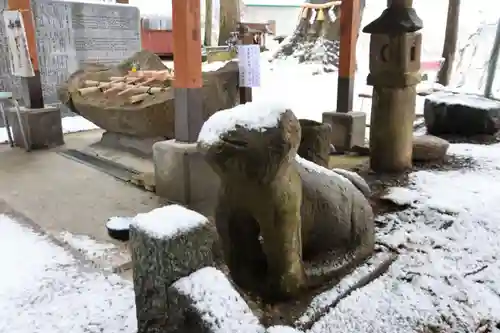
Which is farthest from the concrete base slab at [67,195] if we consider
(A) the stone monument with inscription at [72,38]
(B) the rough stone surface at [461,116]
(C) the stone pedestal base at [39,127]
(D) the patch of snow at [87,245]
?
(B) the rough stone surface at [461,116]

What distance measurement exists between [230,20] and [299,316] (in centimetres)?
1292

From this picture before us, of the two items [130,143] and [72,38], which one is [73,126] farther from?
[130,143]

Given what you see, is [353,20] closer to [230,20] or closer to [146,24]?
[230,20]

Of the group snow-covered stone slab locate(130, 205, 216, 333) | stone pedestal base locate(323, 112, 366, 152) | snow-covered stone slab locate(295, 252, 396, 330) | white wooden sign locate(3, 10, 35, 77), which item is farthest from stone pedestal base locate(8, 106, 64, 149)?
snow-covered stone slab locate(295, 252, 396, 330)

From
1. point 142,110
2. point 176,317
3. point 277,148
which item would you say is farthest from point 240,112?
point 142,110

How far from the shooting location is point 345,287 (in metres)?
2.31

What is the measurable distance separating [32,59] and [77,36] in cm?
237

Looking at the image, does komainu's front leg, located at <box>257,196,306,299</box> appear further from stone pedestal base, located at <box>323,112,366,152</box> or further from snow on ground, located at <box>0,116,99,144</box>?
snow on ground, located at <box>0,116,99,144</box>

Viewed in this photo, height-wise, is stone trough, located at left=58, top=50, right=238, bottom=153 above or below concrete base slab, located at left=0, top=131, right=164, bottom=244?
above

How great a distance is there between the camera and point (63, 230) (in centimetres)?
352

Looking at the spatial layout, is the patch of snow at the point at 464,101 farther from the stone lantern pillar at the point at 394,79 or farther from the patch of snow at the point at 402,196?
the patch of snow at the point at 402,196

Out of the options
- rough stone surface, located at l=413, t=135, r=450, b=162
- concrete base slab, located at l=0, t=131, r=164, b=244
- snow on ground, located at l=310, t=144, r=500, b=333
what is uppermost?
rough stone surface, located at l=413, t=135, r=450, b=162

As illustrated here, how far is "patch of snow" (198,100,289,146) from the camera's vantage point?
180cm

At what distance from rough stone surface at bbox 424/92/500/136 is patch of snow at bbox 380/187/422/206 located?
257cm
